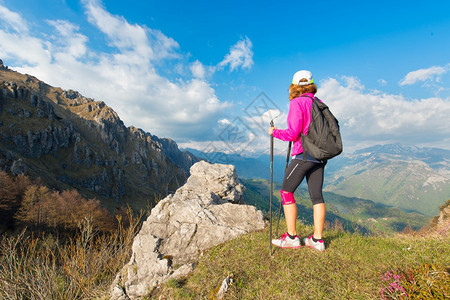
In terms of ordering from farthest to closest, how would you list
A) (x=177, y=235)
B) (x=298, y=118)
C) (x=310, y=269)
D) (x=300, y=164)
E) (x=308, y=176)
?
(x=177, y=235) < (x=308, y=176) < (x=300, y=164) < (x=298, y=118) < (x=310, y=269)

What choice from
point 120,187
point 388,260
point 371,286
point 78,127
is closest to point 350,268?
point 371,286

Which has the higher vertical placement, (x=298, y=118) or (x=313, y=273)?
(x=298, y=118)

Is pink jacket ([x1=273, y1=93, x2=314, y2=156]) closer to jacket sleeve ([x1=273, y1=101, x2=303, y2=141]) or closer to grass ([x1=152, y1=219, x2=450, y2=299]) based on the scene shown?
jacket sleeve ([x1=273, y1=101, x2=303, y2=141])

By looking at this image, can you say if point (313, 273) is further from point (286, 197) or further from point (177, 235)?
point (177, 235)

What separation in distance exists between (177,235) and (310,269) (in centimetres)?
431

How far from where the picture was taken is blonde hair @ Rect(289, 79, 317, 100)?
4964 millimetres

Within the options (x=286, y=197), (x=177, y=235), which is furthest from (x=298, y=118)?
(x=177, y=235)

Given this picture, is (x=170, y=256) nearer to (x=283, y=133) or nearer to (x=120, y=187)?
(x=283, y=133)

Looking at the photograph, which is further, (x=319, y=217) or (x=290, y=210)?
(x=290, y=210)

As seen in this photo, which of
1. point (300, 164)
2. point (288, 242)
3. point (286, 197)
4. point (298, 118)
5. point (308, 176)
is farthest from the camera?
point (288, 242)

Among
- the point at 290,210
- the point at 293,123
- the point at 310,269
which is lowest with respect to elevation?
the point at 310,269

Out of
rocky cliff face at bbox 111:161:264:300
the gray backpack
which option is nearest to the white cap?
the gray backpack

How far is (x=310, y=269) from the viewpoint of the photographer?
446 centimetres

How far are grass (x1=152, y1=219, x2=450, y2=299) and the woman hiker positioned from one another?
55 cm
